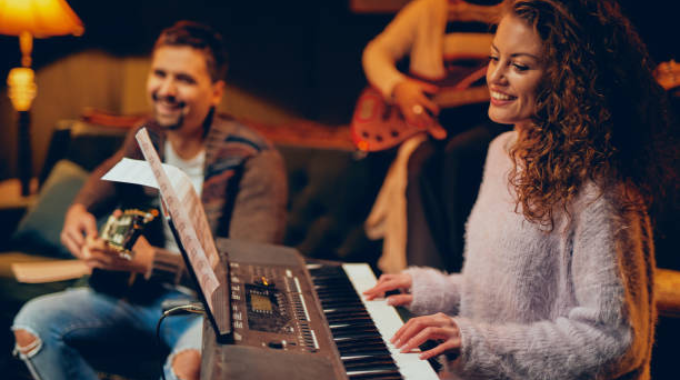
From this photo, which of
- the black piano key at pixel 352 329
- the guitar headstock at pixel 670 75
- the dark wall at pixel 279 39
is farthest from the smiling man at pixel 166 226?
the dark wall at pixel 279 39

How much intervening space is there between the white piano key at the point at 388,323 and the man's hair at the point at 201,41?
1.05 metres

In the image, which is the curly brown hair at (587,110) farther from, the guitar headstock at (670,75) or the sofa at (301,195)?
the sofa at (301,195)

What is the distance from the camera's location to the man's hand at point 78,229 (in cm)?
206

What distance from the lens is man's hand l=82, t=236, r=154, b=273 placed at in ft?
5.97

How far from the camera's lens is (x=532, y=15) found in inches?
46.8

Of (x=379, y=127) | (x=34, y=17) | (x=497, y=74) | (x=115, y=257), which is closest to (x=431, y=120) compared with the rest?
(x=379, y=127)

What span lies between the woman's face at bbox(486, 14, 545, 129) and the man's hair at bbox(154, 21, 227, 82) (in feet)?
4.31

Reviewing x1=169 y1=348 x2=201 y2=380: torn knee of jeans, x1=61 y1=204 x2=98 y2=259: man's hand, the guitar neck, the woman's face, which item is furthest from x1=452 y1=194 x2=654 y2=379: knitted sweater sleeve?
x1=61 y1=204 x2=98 y2=259: man's hand

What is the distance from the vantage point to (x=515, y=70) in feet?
3.98

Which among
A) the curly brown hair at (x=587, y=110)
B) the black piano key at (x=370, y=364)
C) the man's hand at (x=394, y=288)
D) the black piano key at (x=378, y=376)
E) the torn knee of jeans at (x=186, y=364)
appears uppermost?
the curly brown hair at (x=587, y=110)

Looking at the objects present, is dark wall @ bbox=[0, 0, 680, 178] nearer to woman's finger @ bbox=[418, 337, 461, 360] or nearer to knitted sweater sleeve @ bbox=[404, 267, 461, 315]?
knitted sweater sleeve @ bbox=[404, 267, 461, 315]

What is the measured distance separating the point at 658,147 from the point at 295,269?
0.89 metres

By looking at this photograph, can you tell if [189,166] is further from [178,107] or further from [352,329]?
[352,329]

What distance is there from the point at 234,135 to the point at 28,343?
963 mm
